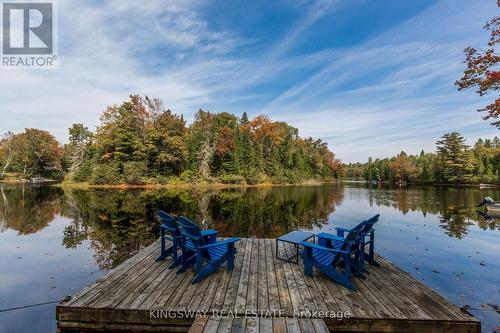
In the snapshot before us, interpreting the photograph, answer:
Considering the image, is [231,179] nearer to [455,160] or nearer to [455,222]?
[455,222]

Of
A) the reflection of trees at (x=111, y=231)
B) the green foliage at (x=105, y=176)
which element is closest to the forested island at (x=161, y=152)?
the green foliage at (x=105, y=176)

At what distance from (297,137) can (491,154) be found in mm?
36880

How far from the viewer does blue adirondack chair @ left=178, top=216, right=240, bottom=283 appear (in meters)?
3.60

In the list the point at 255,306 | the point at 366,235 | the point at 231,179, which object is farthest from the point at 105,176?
the point at 366,235

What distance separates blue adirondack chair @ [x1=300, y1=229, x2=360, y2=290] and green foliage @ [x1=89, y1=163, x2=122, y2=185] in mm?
32215

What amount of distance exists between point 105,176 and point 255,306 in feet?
110

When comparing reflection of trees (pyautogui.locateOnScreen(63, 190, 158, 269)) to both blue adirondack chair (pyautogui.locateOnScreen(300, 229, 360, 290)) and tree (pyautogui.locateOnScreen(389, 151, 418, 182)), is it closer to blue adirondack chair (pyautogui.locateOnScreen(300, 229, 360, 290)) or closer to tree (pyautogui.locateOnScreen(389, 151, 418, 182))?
blue adirondack chair (pyautogui.locateOnScreen(300, 229, 360, 290))

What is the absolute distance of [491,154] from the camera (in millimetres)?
44156

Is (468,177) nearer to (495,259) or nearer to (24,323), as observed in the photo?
(495,259)

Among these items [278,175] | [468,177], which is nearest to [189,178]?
[278,175]

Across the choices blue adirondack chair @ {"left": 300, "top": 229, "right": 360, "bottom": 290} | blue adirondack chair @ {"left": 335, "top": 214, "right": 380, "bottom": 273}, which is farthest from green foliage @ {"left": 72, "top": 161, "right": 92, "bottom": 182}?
blue adirondack chair @ {"left": 335, "top": 214, "right": 380, "bottom": 273}

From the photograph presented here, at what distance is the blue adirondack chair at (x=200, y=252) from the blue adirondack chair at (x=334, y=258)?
4.24 ft

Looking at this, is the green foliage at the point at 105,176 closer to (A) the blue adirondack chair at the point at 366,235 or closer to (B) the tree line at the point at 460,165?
(A) the blue adirondack chair at the point at 366,235

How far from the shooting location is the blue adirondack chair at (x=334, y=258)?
11.4ft
